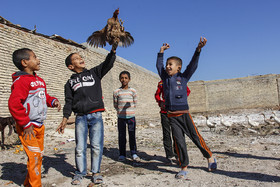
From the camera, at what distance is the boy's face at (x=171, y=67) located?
3.16 meters

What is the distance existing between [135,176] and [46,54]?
8233 millimetres

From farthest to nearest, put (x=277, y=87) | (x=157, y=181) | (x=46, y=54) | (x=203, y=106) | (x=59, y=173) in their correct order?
(x=203, y=106) → (x=277, y=87) → (x=46, y=54) → (x=59, y=173) → (x=157, y=181)

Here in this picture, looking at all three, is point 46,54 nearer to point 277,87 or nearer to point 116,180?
point 116,180

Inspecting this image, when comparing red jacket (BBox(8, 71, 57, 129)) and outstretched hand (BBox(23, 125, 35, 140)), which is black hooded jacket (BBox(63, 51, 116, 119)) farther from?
outstretched hand (BBox(23, 125, 35, 140))

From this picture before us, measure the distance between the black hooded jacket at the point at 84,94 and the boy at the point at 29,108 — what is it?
39cm

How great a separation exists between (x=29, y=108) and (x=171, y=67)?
72.2 inches

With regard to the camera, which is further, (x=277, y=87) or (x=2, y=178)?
(x=277, y=87)

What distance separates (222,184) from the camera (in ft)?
8.60

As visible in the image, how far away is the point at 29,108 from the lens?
2.45 meters

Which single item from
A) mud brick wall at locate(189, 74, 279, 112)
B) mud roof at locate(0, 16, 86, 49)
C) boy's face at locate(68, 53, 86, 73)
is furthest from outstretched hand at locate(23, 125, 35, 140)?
mud brick wall at locate(189, 74, 279, 112)

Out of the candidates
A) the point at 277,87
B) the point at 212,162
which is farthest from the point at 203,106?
the point at 212,162

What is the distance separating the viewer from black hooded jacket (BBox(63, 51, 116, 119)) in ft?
9.57

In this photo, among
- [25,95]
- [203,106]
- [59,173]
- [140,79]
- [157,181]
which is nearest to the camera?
[25,95]

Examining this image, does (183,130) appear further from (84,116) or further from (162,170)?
(84,116)
